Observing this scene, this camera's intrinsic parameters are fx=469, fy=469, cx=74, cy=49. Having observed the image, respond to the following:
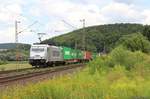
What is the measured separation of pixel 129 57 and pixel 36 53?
2666 cm

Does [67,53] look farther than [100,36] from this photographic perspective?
No

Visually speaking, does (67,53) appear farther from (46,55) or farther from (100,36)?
(100,36)

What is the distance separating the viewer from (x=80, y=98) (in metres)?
14.2

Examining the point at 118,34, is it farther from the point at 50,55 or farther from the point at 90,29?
the point at 50,55

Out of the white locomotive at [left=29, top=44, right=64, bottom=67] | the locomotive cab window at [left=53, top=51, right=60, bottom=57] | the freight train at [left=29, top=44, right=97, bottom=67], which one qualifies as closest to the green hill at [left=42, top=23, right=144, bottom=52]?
the freight train at [left=29, top=44, right=97, bottom=67]

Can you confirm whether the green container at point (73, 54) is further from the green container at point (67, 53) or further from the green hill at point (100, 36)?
the green hill at point (100, 36)

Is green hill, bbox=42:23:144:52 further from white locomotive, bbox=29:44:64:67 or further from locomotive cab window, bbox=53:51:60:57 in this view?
white locomotive, bbox=29:44:64:67

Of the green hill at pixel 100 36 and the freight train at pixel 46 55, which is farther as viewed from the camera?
the green hill at pixel 100 36

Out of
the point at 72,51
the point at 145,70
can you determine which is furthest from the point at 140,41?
the point at 145,70

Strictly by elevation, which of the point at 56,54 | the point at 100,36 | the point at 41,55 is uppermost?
the point at 100,36

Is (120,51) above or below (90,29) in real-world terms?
below

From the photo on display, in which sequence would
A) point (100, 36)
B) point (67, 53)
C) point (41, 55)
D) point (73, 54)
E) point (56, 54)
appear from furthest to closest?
point (100, 36) → point (73, 54) → point (67, 53) → point (56, 54) → point (41, 55)

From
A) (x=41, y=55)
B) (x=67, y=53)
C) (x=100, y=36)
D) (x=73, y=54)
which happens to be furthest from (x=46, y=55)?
(x=100, y=36)

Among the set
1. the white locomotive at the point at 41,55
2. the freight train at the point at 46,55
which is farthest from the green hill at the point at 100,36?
the white locomotive at the point at 41,55
